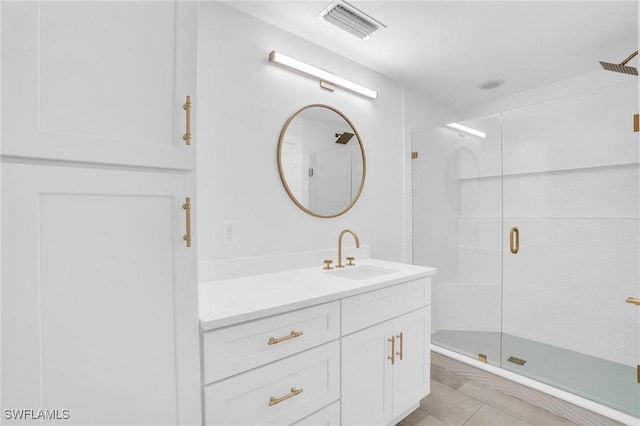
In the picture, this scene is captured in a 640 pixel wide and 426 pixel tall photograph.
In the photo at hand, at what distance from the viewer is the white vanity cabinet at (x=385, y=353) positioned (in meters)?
1.43

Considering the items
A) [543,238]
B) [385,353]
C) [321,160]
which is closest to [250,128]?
[321,160]

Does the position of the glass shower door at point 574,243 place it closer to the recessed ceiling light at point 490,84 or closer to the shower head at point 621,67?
the shower head at point 621,67

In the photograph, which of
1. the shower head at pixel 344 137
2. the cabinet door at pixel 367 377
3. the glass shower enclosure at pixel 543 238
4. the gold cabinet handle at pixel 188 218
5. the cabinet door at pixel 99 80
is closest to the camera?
the cabinet door at pixel 99 80

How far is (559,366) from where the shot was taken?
2.20 meters

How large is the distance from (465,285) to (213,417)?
234cm

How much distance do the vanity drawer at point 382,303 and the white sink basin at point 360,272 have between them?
0.19 m

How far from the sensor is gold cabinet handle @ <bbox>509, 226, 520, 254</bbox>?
7.75ft

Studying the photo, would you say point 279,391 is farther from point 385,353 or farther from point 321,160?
point 321,160

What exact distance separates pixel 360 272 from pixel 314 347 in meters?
0.82

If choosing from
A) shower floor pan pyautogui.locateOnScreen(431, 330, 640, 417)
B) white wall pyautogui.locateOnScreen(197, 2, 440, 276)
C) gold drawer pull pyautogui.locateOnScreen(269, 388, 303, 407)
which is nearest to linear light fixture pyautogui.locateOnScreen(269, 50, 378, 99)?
white wall pyautogui.locateOnScreen(197, 2, 440, 276)

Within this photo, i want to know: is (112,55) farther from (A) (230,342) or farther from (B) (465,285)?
(B) (465,285)

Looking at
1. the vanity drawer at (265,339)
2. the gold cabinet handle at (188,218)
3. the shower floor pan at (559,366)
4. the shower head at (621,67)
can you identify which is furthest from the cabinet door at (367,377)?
the shower head at (621,67)

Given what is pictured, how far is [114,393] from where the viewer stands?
84 centimetres

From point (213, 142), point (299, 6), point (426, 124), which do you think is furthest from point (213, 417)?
point (426, 124)
